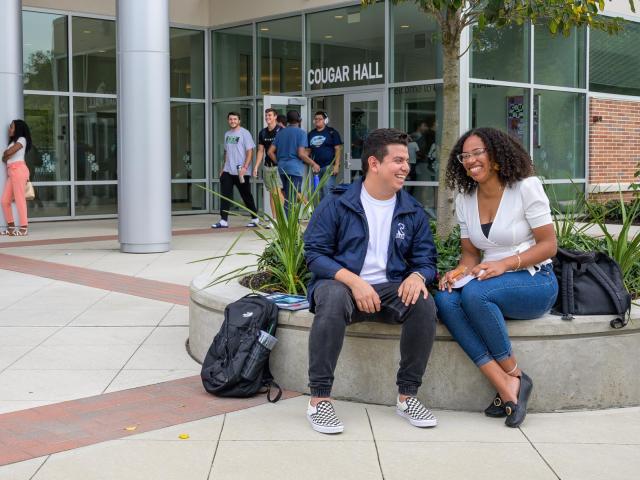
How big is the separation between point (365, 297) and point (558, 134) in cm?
1296

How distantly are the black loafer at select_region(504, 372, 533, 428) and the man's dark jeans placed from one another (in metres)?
0.47

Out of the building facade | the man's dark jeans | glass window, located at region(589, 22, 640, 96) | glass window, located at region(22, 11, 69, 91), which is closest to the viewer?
the man's dark jeans

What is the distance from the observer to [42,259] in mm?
11055

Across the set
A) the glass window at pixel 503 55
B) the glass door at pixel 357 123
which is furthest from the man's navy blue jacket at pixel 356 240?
the glass door at pixel 357 123

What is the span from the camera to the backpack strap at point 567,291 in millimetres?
4742

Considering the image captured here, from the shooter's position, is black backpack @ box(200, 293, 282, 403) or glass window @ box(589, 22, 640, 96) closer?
black backpack @ box(200, 293, 282, 403)

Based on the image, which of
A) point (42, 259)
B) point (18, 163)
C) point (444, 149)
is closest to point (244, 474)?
point (444, 149)

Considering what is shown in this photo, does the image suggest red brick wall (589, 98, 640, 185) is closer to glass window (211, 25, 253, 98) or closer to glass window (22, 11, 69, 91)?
glass window (211, 25, 253, 98)

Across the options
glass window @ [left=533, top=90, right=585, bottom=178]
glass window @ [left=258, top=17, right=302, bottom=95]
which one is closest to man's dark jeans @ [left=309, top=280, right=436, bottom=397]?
glass window @ [left=533, top=90, right=585, bottom=178]

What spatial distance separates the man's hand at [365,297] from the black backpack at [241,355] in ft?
2.23

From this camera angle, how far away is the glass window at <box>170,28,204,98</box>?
18.8 m

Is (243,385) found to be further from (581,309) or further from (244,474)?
(581,309)

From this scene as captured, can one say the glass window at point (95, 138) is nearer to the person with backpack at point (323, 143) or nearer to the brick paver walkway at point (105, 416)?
the person with backpack at point (323, 143)

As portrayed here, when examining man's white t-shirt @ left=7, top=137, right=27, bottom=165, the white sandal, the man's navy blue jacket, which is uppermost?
man's white t-shirt @ left=7, top=137, right=27, bottom=165
